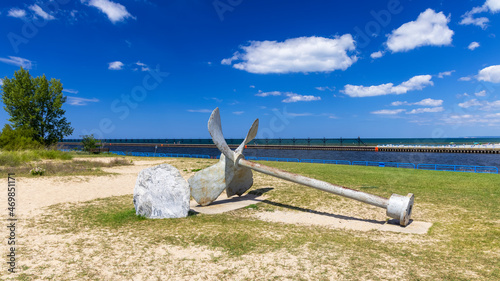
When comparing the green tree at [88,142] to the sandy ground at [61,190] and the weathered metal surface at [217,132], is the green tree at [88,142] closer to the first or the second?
the sandy ground at [61,190]

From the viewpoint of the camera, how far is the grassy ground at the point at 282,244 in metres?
4.98

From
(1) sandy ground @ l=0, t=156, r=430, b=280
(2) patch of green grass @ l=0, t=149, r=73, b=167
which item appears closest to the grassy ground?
(1) sandy ground @ l=0, t=156, r=430, b=280

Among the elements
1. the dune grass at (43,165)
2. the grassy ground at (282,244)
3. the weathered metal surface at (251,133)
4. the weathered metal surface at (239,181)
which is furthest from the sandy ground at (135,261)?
the dune grass at (43,165)

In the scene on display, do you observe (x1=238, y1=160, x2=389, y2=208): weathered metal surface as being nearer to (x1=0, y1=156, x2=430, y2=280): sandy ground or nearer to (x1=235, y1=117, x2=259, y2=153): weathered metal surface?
(x1=235, y1=117, x2=259, y2=153): weathered metal surface

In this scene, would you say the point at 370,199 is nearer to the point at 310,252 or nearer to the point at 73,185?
the point at 310,252

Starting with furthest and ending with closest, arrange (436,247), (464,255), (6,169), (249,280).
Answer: (6,169)
(436,247)
(464,255)
(249,280)

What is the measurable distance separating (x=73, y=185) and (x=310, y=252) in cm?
1306

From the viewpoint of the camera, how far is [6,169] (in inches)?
682

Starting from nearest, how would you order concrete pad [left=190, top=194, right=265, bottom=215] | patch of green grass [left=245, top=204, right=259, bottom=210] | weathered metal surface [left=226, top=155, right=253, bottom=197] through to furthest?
1. concrete pad [left=190, top=194, right=265, bottom=215]
2. patch of green grass [left=245, top=204, right=259, bottom=210]
3. weathered metal surface [left=226, top=155, right=253, bottom=197]

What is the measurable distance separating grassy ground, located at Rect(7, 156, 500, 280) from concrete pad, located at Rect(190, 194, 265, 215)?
59 cm

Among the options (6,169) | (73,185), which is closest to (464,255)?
(73,185)

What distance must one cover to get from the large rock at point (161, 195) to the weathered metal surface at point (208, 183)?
1159 mm

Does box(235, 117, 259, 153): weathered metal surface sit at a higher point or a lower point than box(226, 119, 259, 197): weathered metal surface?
higher

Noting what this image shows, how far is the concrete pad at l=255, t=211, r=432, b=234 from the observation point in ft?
25.1
